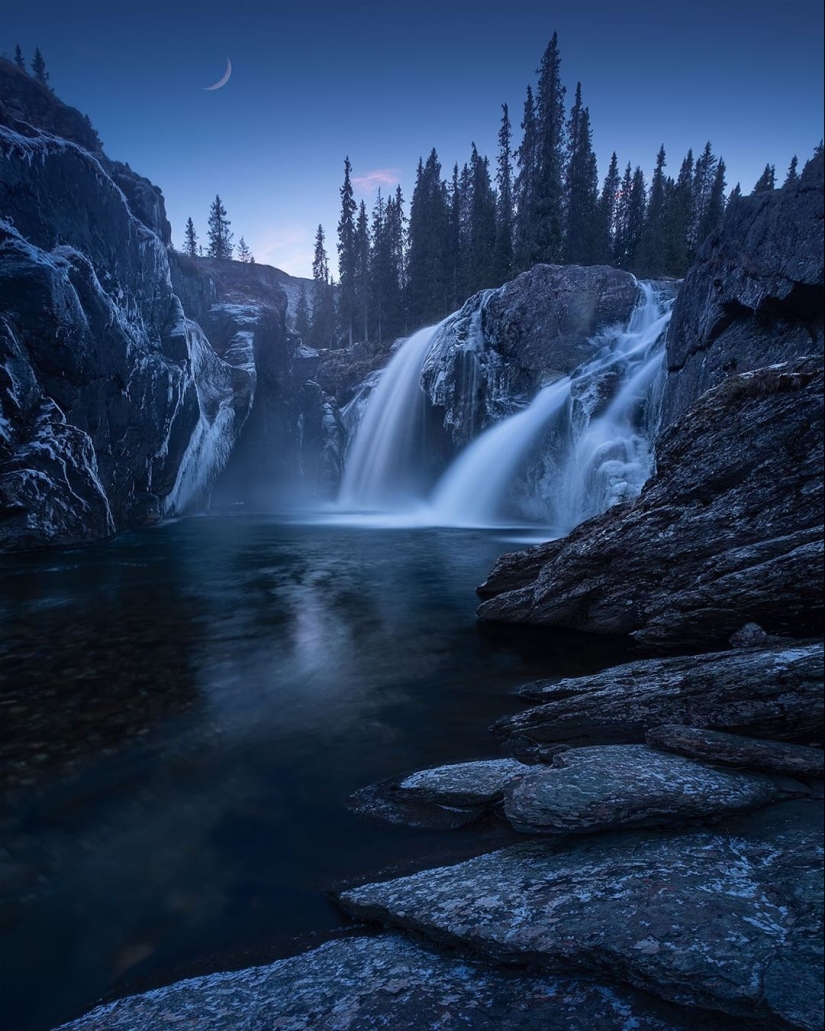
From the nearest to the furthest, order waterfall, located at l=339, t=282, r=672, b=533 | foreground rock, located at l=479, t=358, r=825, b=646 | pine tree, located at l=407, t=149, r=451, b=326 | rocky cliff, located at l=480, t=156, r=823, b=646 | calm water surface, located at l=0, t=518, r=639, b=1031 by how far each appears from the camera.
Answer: calm water surface, located at l=0, t=518, r=639, b=1031, foreground rock, located at l=479, t=358, r=825, b=646, rocky cliff, located at l=480, t=156, r=823, b=646, waterfall, located at l=339, t=282, r=672, b=533, pine tree, located at l=407, t=149, r=451, b=326

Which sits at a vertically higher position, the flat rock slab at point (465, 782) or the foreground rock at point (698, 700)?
the foreground rock at point (698, 700)

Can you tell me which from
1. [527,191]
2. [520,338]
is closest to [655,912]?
[520,338]

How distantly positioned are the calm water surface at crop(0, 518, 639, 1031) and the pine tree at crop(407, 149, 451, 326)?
45464 mm

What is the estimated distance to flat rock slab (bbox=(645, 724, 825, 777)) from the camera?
3.98m

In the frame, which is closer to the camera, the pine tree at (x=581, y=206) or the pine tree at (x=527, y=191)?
the pine tree at (x=527, y=191)

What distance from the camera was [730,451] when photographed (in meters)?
7.39

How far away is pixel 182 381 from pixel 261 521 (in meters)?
8.78

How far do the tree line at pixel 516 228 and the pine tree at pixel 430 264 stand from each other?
0.43 ft

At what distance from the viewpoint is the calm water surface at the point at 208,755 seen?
3.43 meters

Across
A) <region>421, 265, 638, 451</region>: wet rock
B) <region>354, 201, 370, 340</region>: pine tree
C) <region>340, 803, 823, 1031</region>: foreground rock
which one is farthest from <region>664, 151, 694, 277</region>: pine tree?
<region>340, 803, 823, 1031</region>: foreground rock

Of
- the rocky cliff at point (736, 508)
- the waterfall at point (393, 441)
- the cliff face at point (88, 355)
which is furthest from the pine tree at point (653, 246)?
the rocky cliff at point (736, 508)

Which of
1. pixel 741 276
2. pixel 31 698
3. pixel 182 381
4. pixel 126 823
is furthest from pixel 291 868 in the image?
pixel 182 381

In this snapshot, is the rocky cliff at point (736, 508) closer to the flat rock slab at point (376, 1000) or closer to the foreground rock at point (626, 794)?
the foreground rock at point (626, 794)

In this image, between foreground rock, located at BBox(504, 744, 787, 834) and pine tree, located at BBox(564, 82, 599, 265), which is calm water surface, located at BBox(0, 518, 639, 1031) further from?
pine tree, located at BBox(564, 82, 599, 265)
